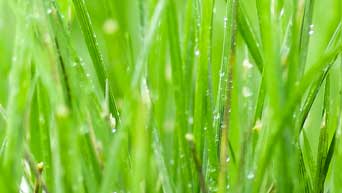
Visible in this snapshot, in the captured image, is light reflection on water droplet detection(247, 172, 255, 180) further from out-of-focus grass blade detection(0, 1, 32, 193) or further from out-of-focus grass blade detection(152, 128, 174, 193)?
out-of-focus grass blade detection(0, 1, 32, 193)

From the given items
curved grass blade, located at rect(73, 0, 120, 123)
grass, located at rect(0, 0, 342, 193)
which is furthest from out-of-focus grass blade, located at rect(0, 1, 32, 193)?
curved grass blade, located at rect(73, 0, 120, 123)

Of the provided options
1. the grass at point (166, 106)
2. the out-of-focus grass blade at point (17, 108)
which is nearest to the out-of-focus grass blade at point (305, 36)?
the grass at point (166, 106)

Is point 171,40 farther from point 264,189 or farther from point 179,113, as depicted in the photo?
point 264,189

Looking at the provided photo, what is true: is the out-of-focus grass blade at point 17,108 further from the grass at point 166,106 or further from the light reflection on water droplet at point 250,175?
the light reflection on water droplet at point 250,175

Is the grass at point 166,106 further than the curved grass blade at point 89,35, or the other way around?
the curved grass blade at point 89,35

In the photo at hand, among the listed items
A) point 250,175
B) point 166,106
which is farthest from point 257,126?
point 166,106

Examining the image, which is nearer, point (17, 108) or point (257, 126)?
point (17, 108)

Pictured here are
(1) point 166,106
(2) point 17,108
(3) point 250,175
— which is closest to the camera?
(2) point 17,108

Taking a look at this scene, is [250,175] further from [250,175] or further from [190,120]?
[190,120]
